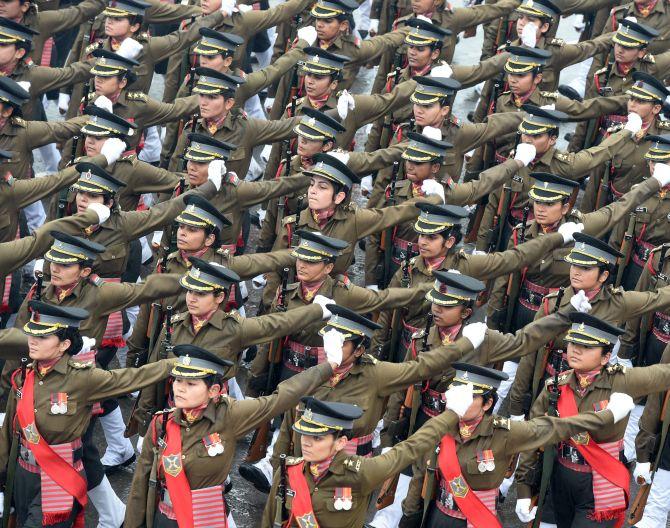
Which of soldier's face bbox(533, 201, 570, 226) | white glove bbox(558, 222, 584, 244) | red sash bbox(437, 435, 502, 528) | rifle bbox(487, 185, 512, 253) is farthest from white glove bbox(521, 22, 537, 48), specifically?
red sash bbox(437, 435, 502, 528)

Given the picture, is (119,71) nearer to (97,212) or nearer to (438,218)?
(97,212)

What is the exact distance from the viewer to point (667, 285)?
16.7 meters

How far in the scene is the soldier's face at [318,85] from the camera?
19.7 metres

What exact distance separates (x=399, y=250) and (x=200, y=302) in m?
3.67

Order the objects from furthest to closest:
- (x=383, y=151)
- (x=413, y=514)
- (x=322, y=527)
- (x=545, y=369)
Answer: (x=383, y=151) → (x=545, y=369) → (x=413, y=514) → (x=322, y=527)

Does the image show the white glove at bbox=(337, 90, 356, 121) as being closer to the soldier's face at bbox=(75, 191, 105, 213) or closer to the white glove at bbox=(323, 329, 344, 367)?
the soldier's face at bbox=(75, 191, 105, 213)

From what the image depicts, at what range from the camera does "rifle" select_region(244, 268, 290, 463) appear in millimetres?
15555

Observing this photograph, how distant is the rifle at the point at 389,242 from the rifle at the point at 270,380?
6.66 ft

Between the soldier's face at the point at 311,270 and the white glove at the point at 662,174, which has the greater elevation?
the white glove at the point at 662,174

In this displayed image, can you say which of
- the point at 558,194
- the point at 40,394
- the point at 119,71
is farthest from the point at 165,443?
the point at 119,71

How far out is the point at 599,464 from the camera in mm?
14430

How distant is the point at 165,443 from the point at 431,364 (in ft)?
8.83

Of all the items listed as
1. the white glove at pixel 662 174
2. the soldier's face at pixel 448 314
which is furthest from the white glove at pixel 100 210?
the white glove at pixel 662 174

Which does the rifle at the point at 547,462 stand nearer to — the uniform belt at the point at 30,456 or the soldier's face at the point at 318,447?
the soldier's face at the point at 318,447
